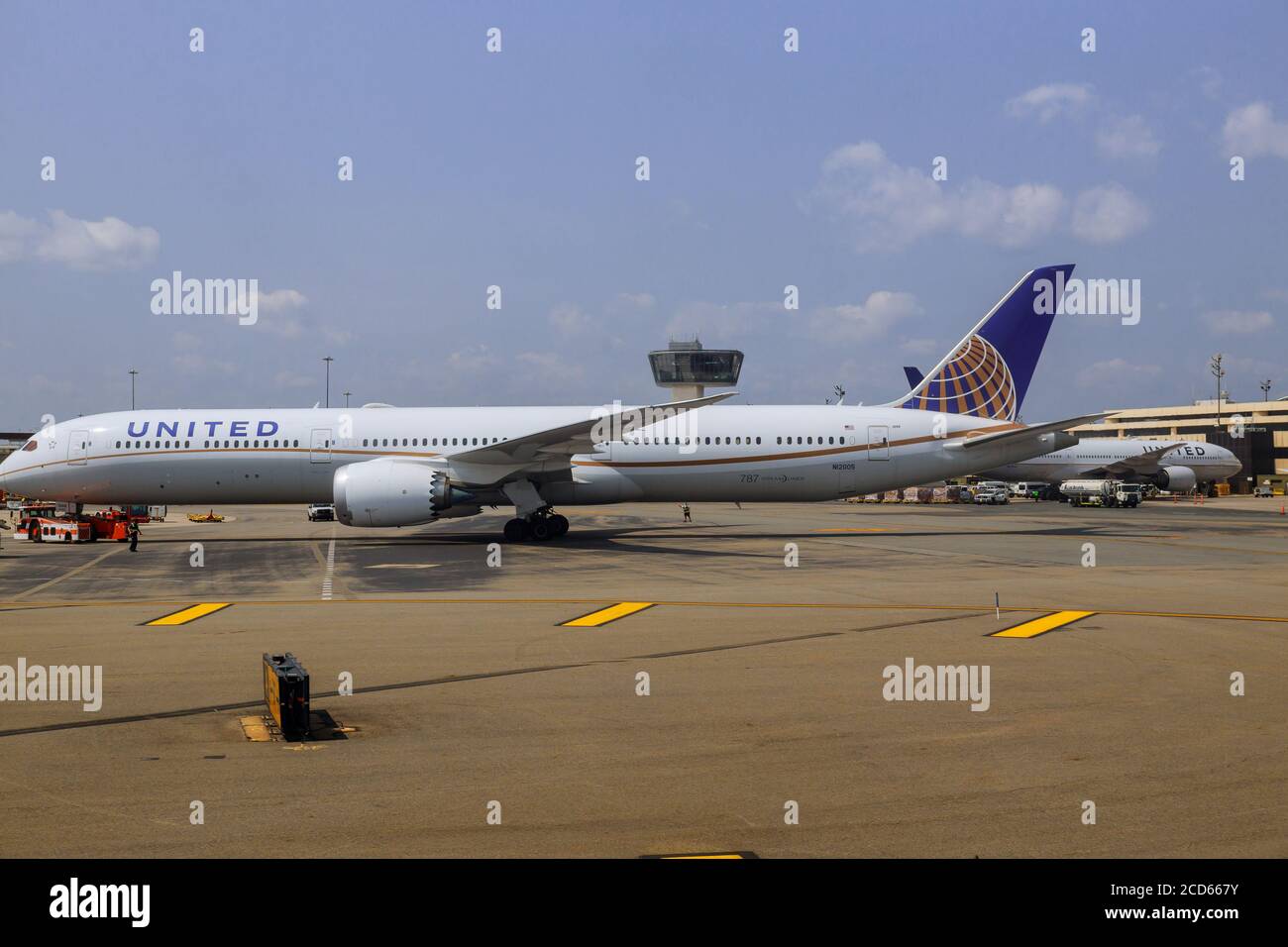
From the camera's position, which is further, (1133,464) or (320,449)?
(1133,464)

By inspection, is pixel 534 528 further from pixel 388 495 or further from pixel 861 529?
pixel 861 529

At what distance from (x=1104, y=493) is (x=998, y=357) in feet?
96.5

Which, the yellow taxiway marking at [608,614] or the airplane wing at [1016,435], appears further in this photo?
the airplane wing at [1016,435]

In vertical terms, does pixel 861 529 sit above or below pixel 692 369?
below

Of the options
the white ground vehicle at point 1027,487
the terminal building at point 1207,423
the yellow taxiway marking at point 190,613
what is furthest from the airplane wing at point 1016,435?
the terminal building at point 1207,423

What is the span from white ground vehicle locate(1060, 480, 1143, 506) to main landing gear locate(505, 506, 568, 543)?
4119 centimetres

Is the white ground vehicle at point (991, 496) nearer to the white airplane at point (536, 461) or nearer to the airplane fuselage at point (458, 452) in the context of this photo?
the white airplane at point (536, 461)

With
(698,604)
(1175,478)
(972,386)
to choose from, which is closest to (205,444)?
(698,604)

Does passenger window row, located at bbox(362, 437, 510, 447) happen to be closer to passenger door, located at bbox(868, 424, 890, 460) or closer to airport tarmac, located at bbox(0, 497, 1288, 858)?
airport tarmac, located at bbox(0, 497, 1288, 858)

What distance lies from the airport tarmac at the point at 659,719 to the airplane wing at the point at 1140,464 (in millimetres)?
55800

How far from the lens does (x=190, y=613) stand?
1834 cm

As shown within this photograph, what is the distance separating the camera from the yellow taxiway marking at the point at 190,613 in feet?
56.8
